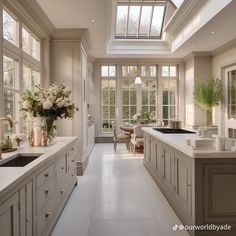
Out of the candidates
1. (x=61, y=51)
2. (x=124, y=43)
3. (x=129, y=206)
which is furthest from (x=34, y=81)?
(x=124, y=43)

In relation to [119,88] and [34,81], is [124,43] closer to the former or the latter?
[119,88]

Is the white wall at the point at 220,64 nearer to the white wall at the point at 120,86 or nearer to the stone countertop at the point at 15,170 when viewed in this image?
the white wall at the point at 120,86

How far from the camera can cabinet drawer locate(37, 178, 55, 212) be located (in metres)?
2.42

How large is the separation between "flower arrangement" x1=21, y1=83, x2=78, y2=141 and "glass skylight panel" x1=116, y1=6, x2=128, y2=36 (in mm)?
6270

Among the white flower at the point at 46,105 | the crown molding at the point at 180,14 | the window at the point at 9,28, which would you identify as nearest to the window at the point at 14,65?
the window at the point at 9,28

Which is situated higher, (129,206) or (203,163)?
(203,163)

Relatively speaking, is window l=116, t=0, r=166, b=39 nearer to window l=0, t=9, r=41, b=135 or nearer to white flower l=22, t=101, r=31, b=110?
window l=0, t=9, r=41, b=135

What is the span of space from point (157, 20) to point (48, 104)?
7.14 metres

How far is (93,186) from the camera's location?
4.77 meters

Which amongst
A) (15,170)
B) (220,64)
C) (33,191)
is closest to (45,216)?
(33,191)

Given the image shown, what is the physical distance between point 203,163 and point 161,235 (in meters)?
0.91

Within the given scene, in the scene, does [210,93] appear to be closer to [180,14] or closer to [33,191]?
[180,14]

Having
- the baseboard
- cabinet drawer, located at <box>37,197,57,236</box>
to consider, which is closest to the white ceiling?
cabinet drawer, located at <box>37,197,57,236</box>

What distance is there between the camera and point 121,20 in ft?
31.3
